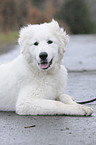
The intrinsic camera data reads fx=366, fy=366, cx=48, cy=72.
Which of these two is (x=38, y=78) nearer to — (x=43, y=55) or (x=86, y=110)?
(x=43, y=55)

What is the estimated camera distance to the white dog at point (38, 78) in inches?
219

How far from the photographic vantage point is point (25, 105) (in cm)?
556

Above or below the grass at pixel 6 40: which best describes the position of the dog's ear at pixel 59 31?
above

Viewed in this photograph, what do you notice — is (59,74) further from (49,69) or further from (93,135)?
(93,135)

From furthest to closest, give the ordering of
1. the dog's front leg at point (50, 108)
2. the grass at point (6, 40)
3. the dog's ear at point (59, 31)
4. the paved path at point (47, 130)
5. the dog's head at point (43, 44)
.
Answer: the grass at point (6, 40) → the dog's ear at point (59, 31) → the dog's head at point (43, 44) → the dog's front leg at point (50, 108) → the paved path at point (47, 130)

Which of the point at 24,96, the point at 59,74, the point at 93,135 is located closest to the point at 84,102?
the point at 59,74

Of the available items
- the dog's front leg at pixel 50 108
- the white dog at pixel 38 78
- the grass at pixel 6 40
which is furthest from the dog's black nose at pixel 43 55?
the grass at pixel 6 40

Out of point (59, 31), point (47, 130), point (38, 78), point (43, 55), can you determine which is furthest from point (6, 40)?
point (47, 130)

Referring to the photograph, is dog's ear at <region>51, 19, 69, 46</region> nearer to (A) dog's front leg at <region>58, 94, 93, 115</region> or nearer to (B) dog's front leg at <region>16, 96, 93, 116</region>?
(A) dog's front leg at <region>58, 94, 93, 115</region>

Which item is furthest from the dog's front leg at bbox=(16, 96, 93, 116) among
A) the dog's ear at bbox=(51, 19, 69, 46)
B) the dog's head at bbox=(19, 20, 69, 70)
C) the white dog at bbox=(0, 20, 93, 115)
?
the dog's ear at bbox=(51, 19, 69, 46)

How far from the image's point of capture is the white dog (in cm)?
555

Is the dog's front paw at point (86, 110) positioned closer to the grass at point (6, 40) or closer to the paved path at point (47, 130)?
the paved path at point (47, 130)

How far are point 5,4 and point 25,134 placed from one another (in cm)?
4021

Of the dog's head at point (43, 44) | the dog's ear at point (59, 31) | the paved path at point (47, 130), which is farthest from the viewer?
the dog's ear at point (59, 31)
